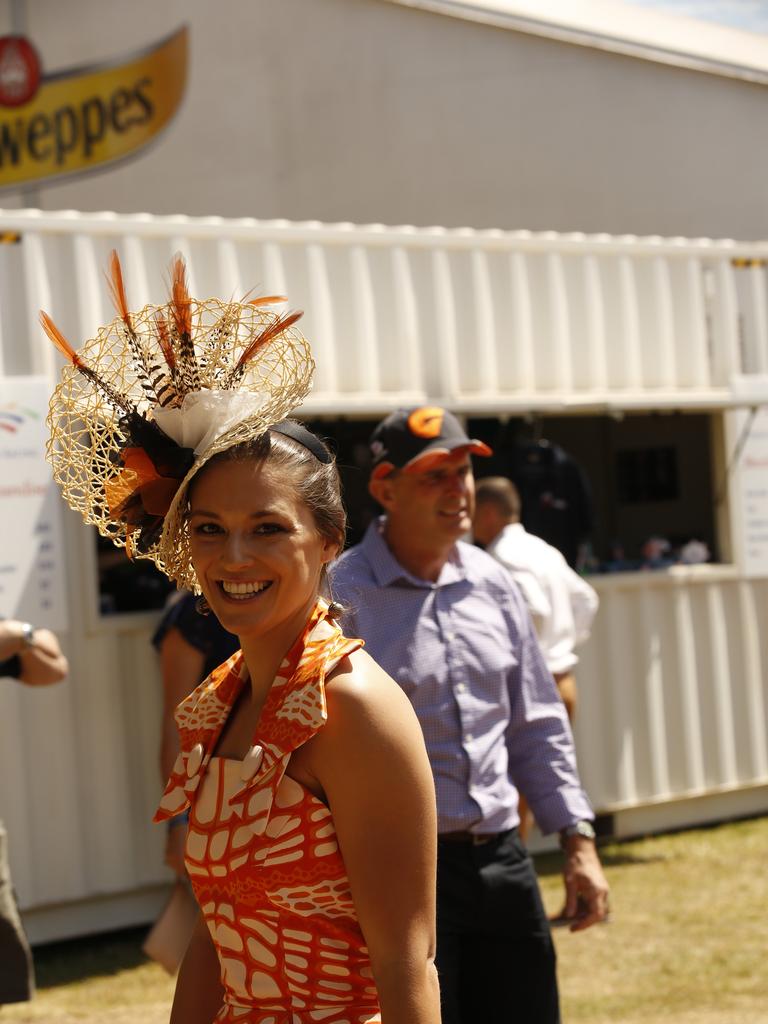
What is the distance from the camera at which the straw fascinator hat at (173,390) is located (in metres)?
2.15

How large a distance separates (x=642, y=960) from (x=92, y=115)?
8.34m

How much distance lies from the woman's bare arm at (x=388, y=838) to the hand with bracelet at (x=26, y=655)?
270cm

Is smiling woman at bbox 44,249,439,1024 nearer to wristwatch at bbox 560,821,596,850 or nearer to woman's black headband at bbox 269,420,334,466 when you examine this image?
woman's black headband at bbox 269,420,334,466

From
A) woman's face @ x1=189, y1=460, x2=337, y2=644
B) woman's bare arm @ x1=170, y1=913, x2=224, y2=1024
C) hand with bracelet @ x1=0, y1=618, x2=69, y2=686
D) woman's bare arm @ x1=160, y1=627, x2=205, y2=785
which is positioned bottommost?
woman's bare arm @ x1=170, y1=913, x2=224, y2=1024

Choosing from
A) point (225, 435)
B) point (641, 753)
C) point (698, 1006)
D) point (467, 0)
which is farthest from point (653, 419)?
point (225, 435)

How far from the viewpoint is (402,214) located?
38.0 ft

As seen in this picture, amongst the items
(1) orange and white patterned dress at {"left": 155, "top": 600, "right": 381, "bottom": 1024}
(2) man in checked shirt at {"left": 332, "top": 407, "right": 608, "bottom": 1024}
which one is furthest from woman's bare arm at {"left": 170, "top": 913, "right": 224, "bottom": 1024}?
(2) man in checked shirt at {"left": 332, "top": 407, "right": 608, "bottom": 1024}

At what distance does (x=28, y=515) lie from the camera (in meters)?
6.43

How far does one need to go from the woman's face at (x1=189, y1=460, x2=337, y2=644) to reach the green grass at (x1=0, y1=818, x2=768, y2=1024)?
364 cm

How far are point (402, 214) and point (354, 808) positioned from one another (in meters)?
10.1

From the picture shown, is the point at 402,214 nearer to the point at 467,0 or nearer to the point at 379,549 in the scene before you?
the point at 467,0

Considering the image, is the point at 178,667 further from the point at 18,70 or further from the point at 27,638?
the point at 18,70

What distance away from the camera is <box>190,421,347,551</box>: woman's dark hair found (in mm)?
2123

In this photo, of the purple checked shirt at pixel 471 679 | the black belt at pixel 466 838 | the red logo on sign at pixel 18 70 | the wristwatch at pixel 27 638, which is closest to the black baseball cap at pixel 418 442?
the purple checked shirt at pixel 471 679
